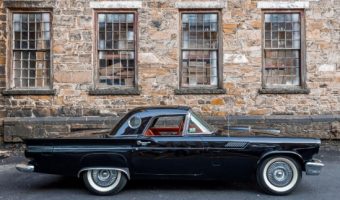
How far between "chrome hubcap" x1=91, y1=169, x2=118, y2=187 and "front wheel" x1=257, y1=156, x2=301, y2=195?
2414mm

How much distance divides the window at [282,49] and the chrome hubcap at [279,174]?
5.16 m

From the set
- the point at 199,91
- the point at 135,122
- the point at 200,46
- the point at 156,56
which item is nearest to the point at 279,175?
the point at 135,122

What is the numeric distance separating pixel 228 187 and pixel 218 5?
6015 millimetres

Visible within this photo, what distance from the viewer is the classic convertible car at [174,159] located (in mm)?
6590

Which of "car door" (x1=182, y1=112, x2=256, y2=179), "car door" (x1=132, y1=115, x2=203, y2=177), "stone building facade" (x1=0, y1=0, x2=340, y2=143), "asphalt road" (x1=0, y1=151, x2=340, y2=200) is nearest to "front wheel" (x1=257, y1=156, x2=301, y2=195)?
"asphalt road" (x1=0, y1=151, x2=340, y2=200)

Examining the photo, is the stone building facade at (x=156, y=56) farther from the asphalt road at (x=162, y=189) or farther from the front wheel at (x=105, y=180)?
the front wheel at (x=105, y=180)

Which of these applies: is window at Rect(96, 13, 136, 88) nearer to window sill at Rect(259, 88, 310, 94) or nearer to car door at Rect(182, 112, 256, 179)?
window sill at Rect(259, 88, 310, 94)

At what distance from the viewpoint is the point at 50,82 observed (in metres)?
11.4

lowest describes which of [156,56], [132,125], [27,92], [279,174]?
[279,174]

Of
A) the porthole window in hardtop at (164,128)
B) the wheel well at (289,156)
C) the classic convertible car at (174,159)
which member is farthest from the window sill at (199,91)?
the wheel well at (289,156)

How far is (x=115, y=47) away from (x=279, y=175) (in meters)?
6.54

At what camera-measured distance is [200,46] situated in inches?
454

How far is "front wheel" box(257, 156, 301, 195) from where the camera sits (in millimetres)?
6582

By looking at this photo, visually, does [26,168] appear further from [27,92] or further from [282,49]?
[282,49]
